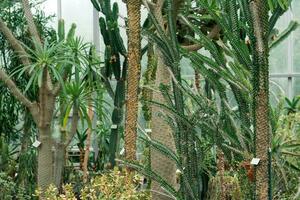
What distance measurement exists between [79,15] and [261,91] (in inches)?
226

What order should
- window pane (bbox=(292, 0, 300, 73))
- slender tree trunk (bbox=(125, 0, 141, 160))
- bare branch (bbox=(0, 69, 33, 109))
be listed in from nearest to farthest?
slender tree trunk (bbox=(125, 0, 141, 160)), bare branch (bbox=(0, 69, 33, 109)), window pane (bbox=(292, 0, 300, 73))

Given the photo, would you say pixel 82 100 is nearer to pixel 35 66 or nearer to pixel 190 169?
pixel 35 66

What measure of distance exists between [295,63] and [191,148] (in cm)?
467

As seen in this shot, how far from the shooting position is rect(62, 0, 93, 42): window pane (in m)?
8.87

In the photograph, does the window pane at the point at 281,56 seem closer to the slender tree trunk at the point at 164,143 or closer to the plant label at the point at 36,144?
the slender tree trunk at the point at 164,143

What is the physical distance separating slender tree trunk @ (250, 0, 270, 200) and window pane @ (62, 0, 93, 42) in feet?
18.2

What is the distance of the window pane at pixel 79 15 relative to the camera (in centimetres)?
887

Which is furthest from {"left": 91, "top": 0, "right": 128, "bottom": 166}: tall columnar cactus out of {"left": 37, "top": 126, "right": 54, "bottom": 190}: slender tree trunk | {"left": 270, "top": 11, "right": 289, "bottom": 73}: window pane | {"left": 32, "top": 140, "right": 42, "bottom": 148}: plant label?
{"left": 270, "top": 11, "right": 289, "bottom": 73}: window pane

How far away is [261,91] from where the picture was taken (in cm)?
352

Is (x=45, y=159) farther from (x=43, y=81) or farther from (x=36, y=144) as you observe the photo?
(x=43, y=81)

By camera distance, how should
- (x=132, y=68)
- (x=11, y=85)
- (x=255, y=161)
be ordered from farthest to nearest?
(x=11, y=85)
(x=132, y=68)
(x=255, y=161)

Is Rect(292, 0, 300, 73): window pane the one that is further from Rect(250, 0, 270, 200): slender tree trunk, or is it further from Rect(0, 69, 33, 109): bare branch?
Rect(250, 0, 270, 200): slender tree trunk

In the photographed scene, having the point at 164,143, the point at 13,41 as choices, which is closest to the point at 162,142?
the point at 164,143

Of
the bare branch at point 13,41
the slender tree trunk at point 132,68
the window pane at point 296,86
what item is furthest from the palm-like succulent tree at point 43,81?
the window pane at point 296,86
